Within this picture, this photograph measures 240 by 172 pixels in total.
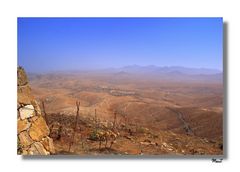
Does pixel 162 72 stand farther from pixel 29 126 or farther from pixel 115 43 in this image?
pixel 29 126

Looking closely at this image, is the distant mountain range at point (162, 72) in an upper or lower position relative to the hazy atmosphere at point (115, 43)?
lower

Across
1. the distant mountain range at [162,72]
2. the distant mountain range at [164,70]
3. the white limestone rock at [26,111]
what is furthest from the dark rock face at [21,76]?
the distant mountain range at [164,70]

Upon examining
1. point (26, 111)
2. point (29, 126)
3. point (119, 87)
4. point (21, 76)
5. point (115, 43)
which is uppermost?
point (115, 43)

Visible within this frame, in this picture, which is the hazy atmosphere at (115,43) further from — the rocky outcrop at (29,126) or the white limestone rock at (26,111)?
the white limestone rock at (26,111)

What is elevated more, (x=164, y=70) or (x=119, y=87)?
(x=164, y=70)

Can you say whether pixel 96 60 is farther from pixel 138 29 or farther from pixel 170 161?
pixel 170 161

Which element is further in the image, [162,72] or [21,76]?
[162,72]

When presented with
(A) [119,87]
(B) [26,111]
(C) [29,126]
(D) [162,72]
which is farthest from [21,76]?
(D) [162,72]
